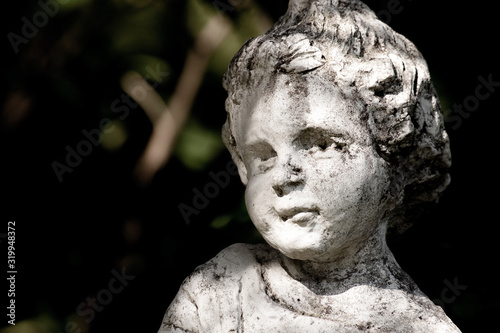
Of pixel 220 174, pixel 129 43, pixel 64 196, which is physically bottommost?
pixel 220 174

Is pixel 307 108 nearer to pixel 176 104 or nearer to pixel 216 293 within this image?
pixel 216 293

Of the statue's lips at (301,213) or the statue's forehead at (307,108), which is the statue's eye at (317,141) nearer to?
the statue's forehead at (307,108)

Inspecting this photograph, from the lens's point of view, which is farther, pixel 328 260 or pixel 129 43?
pixel 129 43

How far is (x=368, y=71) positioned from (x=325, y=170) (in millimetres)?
232

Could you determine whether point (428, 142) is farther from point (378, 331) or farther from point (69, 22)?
point (69, 22)

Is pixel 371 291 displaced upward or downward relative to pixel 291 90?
downward

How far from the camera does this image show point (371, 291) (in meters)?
2.19

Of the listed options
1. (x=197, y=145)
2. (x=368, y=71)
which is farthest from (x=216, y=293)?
(x=197, y=145)

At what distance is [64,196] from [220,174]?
1.59ft

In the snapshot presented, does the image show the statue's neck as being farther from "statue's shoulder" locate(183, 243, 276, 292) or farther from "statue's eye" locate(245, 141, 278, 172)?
"statue's eye" locate(245, 141, 278, 172)

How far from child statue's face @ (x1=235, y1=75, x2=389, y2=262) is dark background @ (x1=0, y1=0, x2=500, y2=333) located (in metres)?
0.92

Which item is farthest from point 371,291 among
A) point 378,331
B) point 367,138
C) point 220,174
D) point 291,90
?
point 220,174

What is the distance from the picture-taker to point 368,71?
210 centimetres

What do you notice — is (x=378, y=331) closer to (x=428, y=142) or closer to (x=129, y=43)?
(x=428, y=142)
